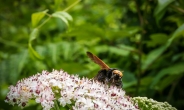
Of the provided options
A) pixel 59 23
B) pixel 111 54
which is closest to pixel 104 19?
pixel 111 54

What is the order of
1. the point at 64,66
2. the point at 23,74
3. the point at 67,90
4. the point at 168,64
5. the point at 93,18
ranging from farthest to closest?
the point at 93,18, the point at 23,74, the point at 168,64, the point at 64,66, the point at 67,90

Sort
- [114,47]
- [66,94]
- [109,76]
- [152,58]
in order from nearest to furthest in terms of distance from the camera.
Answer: [66,94]
[109,76]
[152,58]
[114,47]

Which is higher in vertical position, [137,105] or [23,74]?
[23,74]

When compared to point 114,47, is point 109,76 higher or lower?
lower

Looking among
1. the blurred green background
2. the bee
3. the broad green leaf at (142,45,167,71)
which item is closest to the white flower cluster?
the bee

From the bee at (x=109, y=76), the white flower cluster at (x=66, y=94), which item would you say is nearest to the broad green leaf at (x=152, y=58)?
the bee at (x=109, y=76)

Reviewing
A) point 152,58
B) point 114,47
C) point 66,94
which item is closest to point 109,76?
point 66,94

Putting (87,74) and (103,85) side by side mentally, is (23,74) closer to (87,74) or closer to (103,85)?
(87,74)

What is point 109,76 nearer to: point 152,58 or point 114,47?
point 152,58
